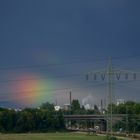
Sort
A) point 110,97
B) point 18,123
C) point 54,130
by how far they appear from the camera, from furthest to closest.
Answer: point 54,130, point 18,123, point 110,97

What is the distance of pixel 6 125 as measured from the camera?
14812 cm

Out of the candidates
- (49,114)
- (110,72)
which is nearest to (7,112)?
(49,114)

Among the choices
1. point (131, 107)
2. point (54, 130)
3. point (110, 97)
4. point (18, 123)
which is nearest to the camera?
point (110, 97)

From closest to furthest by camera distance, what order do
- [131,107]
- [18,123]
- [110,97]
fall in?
[110,97]
[18,123]
[131,107]

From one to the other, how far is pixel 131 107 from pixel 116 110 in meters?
6.48

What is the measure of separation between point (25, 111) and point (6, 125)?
9.98m

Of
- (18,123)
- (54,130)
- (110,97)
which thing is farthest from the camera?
(54,130)

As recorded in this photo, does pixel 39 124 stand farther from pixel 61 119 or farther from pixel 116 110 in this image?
pixel 116 110

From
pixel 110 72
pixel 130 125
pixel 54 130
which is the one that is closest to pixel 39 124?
pixel 54 130

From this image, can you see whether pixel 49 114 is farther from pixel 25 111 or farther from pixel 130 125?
pixel 130 125

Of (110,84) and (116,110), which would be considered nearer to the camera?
(110,84)

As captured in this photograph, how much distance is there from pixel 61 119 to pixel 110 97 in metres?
107

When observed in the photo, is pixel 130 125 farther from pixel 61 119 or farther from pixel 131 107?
pixel 61 119

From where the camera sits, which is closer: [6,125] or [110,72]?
[110,72]
